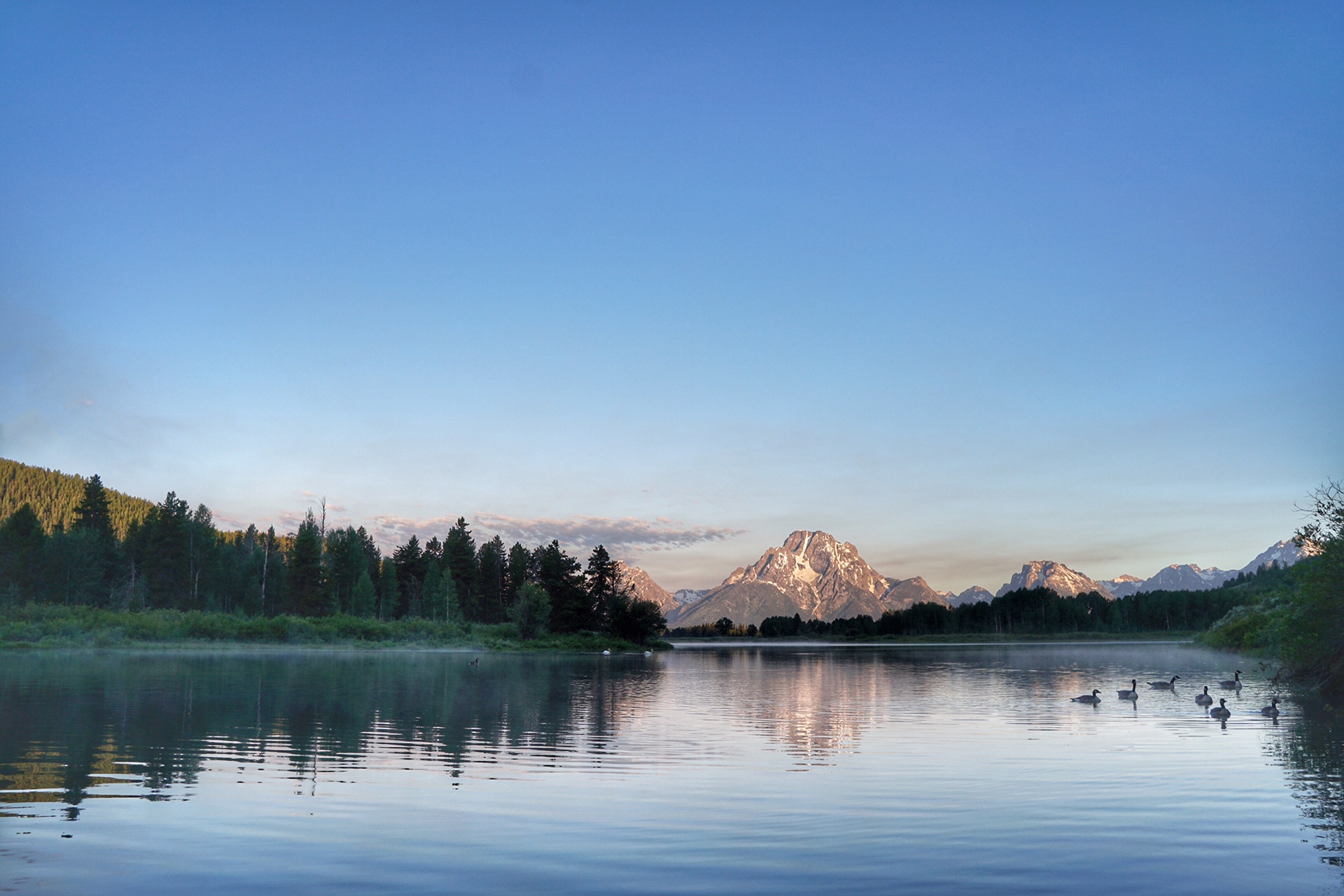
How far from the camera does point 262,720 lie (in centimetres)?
3488

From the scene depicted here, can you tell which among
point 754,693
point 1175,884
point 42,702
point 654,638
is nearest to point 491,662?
point 754,693

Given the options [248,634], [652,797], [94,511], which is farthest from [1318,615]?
[94,511]

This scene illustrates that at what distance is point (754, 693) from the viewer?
5800 cm

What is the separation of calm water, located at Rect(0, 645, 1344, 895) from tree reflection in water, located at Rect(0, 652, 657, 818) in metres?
0.21

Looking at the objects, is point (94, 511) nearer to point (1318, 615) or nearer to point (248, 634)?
point (248, 634)

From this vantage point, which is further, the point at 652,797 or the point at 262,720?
the point at 262,720

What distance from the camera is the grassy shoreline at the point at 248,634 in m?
104

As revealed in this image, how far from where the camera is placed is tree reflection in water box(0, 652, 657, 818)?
23.2m

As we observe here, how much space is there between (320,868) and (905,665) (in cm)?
9451

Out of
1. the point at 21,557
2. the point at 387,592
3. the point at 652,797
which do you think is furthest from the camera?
the point at 387,592

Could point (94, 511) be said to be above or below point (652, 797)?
above

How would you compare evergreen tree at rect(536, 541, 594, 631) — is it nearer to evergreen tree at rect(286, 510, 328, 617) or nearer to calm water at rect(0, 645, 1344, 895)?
evergreen tree at rect(286, 510, 328, 617)

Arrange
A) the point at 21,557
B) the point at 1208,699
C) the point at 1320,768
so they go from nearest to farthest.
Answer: the point at 1320,768
the point at 1208,699
the point at 21,557

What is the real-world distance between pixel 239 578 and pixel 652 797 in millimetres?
165691
